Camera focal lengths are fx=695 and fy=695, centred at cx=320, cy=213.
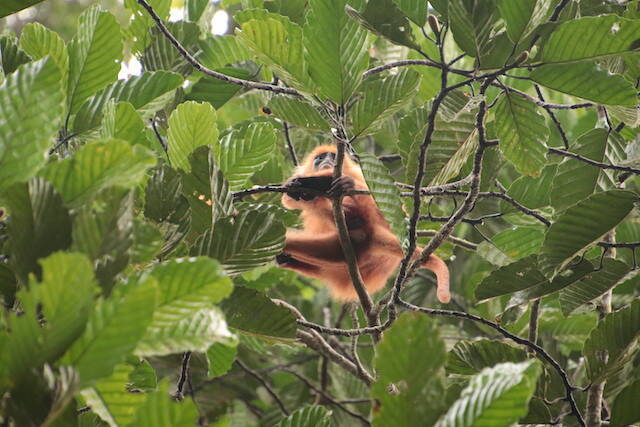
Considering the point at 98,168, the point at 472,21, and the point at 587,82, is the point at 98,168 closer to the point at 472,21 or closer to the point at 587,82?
the point at 472,21

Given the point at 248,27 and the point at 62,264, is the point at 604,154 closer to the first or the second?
the point at 248,27

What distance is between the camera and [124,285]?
988 millimetres

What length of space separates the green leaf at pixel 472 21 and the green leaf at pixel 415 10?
16 cm

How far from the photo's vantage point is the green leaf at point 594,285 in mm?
1927

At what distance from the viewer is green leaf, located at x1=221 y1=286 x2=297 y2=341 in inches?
58.1

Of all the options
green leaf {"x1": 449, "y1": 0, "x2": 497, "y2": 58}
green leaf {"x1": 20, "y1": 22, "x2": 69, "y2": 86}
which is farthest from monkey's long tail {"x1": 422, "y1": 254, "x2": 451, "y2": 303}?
green leaf {"x1": 20, "y1": 22, "x2": 69, "y2": 86}

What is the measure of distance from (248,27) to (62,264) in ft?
3.16

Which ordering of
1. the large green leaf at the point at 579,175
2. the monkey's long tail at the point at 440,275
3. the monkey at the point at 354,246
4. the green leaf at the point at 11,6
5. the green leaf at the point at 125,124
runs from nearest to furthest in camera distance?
the green leaf at the point at 11,6 < the green leaf at the point at 125,124 < the large green leaf at the point at 579,175 < the monkey's long tail at the point at 440,275 < the monkey at the point at 354,246

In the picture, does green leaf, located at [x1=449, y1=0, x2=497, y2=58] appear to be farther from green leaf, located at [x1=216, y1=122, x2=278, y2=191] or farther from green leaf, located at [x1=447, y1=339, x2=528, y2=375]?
green leaf, located at [x1=447, y1=339, x2=528, y2=375]

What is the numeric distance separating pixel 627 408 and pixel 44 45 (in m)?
1.65

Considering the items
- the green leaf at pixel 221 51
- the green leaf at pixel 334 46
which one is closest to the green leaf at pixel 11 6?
the green leaf at pixel 334 46

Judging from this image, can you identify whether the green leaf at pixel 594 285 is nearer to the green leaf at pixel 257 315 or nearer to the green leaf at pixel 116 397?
the green leaf at pixel 257 315

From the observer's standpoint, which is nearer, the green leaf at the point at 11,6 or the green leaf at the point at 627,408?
the green leaf at the point at 11,6

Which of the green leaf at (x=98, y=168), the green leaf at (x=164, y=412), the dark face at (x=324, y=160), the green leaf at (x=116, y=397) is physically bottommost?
the dark face at (x=324, y=160)
